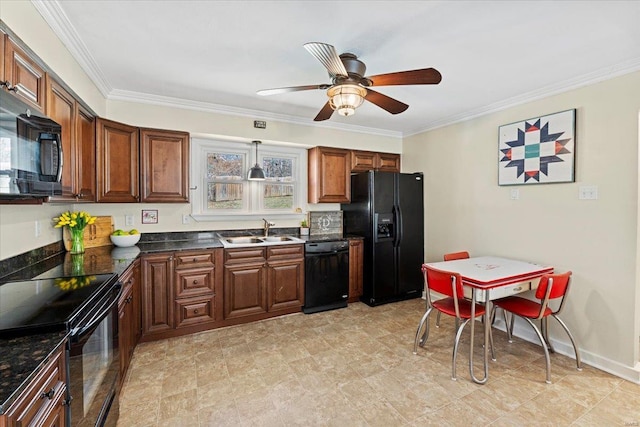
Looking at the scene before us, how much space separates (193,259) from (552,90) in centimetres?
387

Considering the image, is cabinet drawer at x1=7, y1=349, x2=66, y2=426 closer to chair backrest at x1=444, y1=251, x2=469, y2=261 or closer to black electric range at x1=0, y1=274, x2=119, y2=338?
black electric range at x1=0, y1=274, x2=119, y2=338

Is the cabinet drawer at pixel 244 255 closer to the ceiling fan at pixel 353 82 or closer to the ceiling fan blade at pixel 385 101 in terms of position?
the ceiling fan at pixel 353 82

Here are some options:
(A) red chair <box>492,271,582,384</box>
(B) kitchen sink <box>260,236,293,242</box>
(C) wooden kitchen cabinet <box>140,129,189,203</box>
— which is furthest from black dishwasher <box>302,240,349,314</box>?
(A) red chair <box>492,271,582,384</box>

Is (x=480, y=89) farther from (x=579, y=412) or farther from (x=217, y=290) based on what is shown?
(x=217, y=290)

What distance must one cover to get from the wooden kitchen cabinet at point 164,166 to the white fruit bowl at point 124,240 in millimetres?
375

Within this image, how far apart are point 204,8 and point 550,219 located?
3373 millimetres

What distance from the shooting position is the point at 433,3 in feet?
5.65

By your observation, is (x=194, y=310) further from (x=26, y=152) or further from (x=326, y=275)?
(x=26, y=152)

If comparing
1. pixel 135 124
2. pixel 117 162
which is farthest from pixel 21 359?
pixel 135 124

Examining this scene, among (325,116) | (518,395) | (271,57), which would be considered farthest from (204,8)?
(518,395)

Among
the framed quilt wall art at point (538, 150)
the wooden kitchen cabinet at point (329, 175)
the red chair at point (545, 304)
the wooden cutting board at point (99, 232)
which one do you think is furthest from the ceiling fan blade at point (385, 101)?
the wooden cutting board at point (99, 232)

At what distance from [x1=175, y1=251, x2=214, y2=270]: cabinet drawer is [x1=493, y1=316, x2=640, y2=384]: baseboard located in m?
3.28

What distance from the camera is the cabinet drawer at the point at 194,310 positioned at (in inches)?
119

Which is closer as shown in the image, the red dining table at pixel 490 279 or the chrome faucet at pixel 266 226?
the red dining table at pixel 490 279
